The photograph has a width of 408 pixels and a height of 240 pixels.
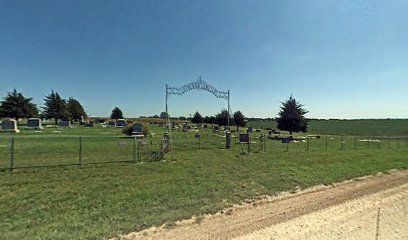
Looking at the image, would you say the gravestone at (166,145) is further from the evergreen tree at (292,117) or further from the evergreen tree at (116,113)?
the evergreen tree at (116,113)

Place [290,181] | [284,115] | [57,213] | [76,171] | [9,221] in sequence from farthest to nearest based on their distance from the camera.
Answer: [284,115] < [290,181] < [76,171] < [57,213] < [9,221]

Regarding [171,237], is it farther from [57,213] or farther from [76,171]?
[76,171]

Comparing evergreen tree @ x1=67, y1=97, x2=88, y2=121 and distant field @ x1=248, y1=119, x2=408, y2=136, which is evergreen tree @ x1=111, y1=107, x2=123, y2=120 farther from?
distant field @ x1=248, y1=119, x2=408, y2=136

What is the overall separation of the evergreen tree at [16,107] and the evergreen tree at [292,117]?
4888 cm

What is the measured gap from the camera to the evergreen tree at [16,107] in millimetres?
55125

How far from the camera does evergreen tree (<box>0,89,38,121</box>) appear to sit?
55125mm

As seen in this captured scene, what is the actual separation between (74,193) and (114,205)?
150 centimetres

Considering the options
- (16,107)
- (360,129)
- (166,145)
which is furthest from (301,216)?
(360,129)

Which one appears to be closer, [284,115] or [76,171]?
[76,171]

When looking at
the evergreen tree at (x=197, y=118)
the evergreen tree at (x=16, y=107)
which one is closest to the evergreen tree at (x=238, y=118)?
the evergreen tree at (x=197, y=118)

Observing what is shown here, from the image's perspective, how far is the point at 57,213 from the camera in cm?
679

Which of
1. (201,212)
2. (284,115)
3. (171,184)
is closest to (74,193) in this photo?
(171,184)

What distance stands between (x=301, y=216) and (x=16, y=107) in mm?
62445

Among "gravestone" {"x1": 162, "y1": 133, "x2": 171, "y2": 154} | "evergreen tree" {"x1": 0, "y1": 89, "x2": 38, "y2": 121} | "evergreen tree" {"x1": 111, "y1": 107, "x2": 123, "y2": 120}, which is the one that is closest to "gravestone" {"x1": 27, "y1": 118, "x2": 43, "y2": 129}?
"evergreen tree" {"x1": 0, "y1": 89, "x2": 38, "y2": 121}
